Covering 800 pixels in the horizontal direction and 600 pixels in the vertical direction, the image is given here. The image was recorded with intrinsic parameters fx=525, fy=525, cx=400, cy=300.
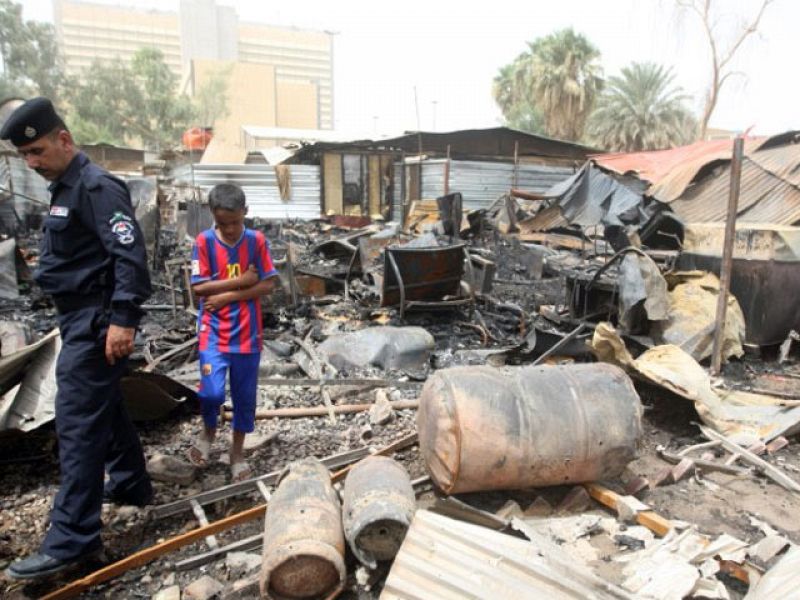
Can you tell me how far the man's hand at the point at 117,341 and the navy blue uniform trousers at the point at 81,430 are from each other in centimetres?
9

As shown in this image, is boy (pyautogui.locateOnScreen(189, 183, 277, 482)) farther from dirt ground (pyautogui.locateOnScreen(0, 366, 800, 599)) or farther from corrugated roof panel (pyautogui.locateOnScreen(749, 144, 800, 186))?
corrugated roof panel (pyautogui.locateOnScreen(749, 144, 800, 186))

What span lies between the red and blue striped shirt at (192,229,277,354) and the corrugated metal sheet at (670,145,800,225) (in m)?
9.02

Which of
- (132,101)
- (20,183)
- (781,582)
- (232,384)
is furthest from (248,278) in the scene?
(132,101)

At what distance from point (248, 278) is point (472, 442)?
153 cm

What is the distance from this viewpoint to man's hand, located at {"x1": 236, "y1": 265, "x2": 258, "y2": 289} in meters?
2.97

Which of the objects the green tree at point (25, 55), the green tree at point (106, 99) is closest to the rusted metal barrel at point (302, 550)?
the green tree at point (25, 55)

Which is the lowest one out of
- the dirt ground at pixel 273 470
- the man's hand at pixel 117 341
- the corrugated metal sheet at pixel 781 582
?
the dirt ground at pixel 273 470

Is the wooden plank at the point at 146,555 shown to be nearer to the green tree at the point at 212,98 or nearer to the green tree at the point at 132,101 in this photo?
the green tree at the point at 132,101

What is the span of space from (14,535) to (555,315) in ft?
16.8

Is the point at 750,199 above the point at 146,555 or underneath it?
above

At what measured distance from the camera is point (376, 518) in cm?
210

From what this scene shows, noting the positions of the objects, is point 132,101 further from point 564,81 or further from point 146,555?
point 146,555

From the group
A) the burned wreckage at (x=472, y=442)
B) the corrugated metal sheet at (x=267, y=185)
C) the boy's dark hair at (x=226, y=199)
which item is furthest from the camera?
the corrugated metal sheet at (x=267, y=185)

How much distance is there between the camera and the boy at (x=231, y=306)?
9.63ft
